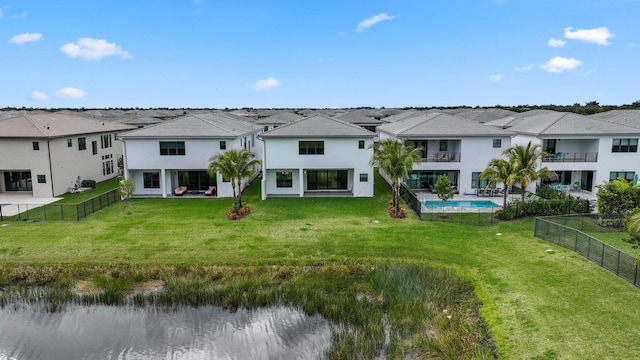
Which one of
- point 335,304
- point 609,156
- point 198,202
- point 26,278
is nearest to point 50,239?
point 26,278

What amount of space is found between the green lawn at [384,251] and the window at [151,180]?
11.1 ft

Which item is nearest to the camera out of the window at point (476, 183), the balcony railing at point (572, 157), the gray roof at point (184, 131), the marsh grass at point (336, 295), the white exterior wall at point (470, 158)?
the marsh grass at point (336, 295)

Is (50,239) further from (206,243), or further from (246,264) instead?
(246,264)

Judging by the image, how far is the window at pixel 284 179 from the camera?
3603cm

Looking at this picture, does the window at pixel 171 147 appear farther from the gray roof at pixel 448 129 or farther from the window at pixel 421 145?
the window at pixel 421 145

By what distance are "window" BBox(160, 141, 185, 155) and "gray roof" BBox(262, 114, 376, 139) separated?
661 centimetres

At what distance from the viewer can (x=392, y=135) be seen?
131 ft

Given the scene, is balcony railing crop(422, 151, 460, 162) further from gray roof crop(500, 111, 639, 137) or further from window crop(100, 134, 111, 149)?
window crop(100, 134, 111, 149)

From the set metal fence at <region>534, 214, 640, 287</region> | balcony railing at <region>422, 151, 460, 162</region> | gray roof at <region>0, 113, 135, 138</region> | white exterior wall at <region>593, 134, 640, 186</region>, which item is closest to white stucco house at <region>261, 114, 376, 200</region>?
balcony railing at <region>422, 151, 460, 162</region>

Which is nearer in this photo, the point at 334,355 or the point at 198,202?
the point at 334,355

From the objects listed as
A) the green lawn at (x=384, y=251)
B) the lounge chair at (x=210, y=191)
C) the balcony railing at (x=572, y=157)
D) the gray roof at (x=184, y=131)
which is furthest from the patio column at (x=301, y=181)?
the balcony railing at (x=572, y=157)

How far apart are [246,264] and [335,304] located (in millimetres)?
5493

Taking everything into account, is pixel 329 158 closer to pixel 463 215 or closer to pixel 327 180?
pixel 327 180

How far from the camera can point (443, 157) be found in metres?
37.2
